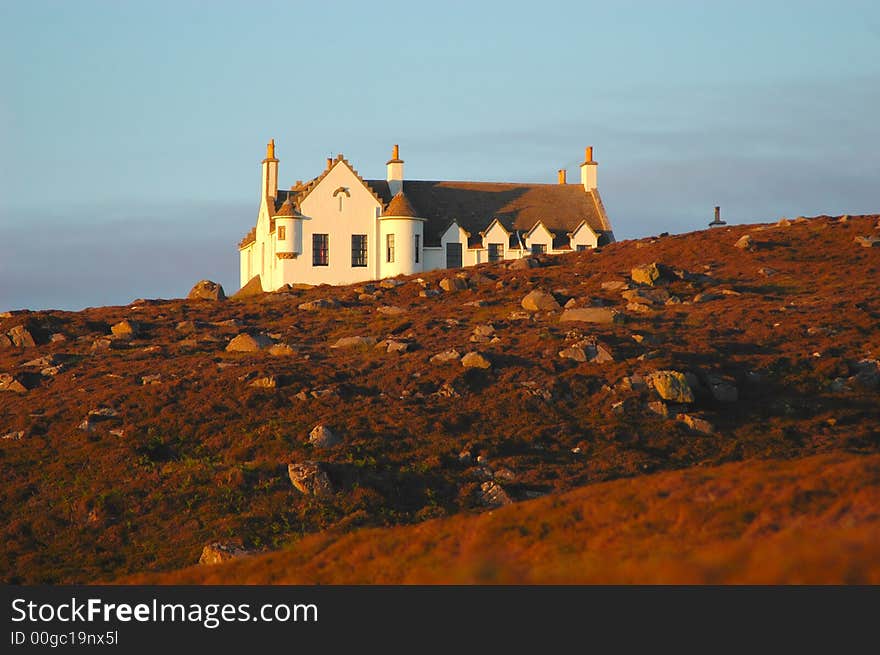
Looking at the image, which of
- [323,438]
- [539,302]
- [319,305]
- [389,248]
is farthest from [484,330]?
[389,248]

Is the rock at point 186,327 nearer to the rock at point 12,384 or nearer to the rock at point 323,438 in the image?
the rock at point 12,384

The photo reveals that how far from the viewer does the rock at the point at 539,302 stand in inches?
1973

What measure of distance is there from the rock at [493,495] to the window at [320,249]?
47860 millimetres

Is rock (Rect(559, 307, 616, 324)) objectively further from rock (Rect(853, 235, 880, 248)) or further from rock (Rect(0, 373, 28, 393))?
rock (Rect(853, 235, 880, 248))

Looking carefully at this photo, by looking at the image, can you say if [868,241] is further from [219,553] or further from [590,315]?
[219,553]

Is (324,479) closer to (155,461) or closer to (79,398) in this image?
(155,461)

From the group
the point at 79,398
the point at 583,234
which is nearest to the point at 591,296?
the point at 79,398

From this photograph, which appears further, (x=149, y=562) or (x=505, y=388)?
(x=505, y=388)

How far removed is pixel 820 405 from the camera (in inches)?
1406

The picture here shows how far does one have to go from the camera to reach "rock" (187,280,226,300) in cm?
6562

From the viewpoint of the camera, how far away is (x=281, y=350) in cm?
4409

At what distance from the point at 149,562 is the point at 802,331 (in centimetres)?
2788

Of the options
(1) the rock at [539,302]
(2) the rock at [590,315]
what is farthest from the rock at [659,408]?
(1) the rock at [539,302]

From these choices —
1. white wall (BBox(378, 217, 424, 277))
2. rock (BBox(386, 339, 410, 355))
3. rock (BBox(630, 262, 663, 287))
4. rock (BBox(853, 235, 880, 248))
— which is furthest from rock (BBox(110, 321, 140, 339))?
rock (BBox(853, 235, 880, 248))
